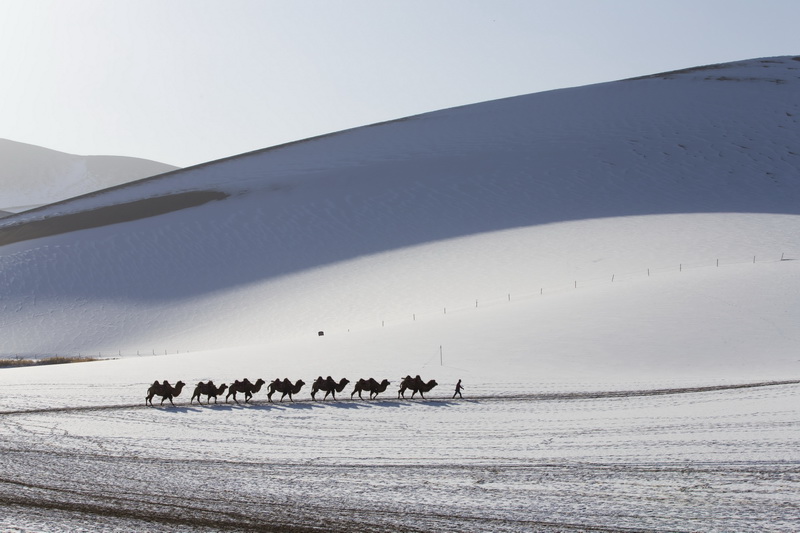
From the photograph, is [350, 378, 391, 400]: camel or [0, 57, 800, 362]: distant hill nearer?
[350, 378, 391, 400]: camel

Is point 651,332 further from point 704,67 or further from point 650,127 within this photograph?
point 704,67

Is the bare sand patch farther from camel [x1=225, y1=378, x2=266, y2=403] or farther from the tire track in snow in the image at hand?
camel [x1=225, y1=378, x2=266, y2=403]

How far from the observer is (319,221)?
47250mm

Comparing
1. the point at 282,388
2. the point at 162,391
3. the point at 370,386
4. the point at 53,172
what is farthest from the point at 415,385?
the point at 53,172

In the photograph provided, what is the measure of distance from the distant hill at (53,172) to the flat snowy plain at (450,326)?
106483 mm

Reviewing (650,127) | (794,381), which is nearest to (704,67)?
(650,127)

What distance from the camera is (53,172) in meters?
170

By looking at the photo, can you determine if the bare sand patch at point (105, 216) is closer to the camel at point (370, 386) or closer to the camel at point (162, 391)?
the camel at point (162, 391)

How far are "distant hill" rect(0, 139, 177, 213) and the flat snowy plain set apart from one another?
106 metres

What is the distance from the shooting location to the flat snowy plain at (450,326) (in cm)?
1120

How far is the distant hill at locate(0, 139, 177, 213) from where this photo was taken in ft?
521

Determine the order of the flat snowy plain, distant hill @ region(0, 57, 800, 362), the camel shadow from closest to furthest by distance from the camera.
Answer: the flat snowy plain
the camel shadow
distant hill @ region(0, 57, 800, 362)

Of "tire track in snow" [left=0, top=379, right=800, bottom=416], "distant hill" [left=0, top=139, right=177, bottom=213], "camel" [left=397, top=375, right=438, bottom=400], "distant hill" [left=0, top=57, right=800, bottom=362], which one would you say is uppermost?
"distant hill" [left=0, top=139, right=177, bottom=213]

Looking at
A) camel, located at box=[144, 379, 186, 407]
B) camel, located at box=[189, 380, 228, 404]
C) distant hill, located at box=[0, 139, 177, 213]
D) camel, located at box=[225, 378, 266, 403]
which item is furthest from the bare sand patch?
distant hill, located at box=[0, 139, 177, 213]
